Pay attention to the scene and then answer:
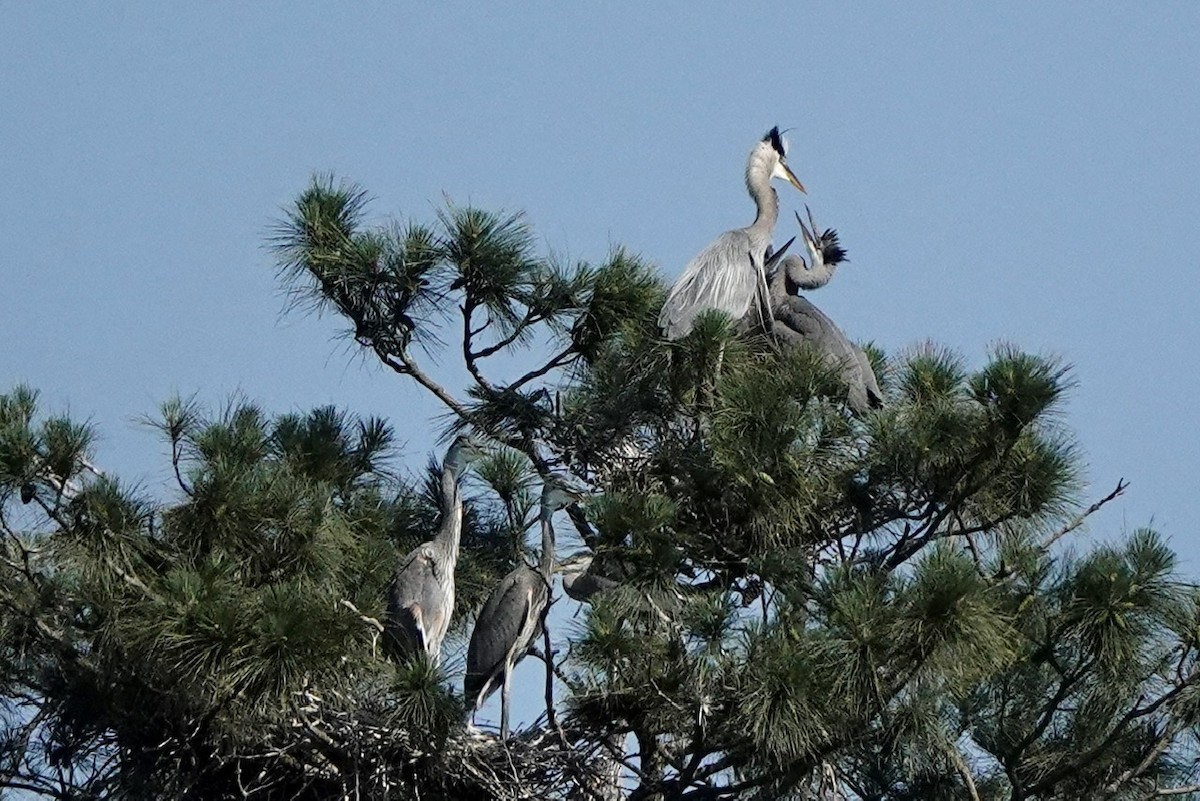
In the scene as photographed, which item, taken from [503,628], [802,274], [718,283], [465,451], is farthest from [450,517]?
[802,274]

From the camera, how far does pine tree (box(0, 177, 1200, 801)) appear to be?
238 inches

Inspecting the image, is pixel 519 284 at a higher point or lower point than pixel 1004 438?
higher

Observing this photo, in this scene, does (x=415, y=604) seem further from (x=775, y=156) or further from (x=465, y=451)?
(x=775, y=156)

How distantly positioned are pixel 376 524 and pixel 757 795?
225 centimetres

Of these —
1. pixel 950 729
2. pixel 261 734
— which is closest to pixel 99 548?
pixel 261 734

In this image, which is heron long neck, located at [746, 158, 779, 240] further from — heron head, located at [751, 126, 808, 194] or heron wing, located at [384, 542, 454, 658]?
heron wing, located at [384, 542, 454, 658]

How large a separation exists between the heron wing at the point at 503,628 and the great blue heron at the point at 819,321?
1350 millimetres

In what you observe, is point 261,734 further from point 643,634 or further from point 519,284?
point 519,284

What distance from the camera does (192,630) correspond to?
5.85 m

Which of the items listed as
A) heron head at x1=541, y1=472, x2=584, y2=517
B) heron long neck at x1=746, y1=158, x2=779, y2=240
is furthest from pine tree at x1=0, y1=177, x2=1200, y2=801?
heron long neck at x1=746, y1=158, x2=779, y2=240

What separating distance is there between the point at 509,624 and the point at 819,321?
183 centimetres

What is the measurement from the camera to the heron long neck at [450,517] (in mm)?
8070

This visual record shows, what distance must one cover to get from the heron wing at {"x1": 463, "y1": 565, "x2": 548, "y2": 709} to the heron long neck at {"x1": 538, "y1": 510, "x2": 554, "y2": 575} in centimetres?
6

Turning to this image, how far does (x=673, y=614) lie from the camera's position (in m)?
6.38
